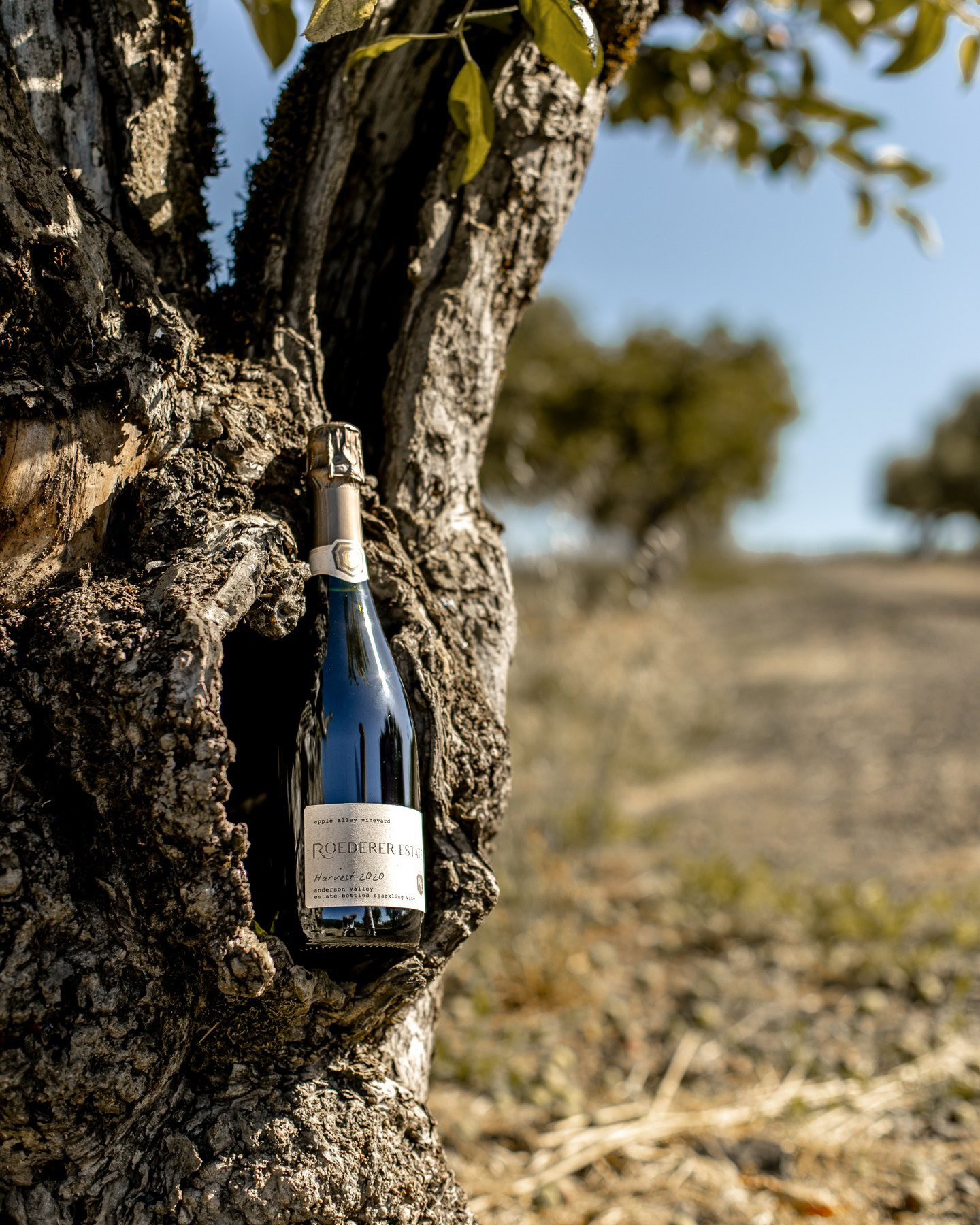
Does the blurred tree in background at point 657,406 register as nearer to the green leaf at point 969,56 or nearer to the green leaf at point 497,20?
the green leaf at point 969,56

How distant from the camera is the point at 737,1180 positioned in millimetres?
2471

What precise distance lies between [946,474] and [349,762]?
1134 inches

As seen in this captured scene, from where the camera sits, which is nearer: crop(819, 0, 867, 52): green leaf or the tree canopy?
crop(819, 0, 867, 52): green leaf

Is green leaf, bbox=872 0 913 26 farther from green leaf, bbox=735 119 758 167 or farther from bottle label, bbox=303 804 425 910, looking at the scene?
bottle label, bbox=303 804 425 910

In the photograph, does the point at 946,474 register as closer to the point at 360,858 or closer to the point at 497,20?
the point at 497,20

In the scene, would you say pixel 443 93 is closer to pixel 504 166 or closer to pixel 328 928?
pixel 504 166

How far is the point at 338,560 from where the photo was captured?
1.49 m

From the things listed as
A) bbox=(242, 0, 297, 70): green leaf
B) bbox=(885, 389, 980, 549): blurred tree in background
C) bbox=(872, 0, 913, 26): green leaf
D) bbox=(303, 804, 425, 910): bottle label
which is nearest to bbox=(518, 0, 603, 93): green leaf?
bbox=(242, 0, 297, 70): green leaf

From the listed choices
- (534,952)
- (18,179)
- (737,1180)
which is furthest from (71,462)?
(534,952)

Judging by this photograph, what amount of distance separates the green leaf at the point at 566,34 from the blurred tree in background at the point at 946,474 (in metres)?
27.1

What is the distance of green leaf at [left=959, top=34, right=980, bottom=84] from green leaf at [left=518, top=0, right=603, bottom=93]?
46.4 inches

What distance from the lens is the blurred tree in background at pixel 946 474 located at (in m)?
26.3

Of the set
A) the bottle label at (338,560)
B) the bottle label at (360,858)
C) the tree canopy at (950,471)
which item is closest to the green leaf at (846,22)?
the bottle label at (338,560)

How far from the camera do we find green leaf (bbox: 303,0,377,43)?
1.27 meters
